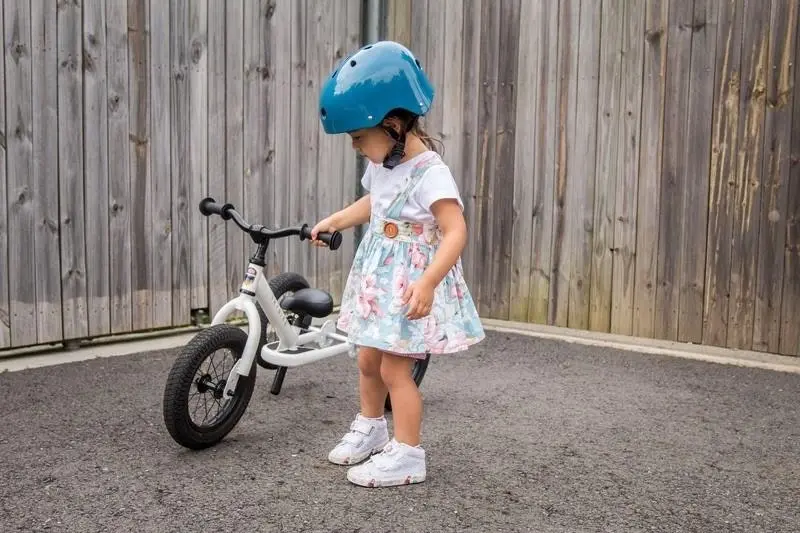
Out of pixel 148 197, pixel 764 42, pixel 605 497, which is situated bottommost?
pixel 605 497

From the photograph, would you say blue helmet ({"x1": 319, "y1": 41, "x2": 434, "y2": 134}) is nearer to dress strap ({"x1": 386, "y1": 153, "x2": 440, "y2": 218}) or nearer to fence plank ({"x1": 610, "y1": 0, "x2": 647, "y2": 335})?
dress strap ({"x1": 386, "y1": 153, "x2": 440, "y2": 218})

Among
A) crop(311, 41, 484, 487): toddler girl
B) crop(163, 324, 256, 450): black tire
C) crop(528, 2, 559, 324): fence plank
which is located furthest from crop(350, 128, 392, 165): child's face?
crop(528, 2, 559, 324): fence plank

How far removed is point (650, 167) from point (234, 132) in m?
2.50

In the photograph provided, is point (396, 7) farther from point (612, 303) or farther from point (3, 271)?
point (3, 271)

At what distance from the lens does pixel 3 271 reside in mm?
4348

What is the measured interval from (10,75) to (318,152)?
210cm

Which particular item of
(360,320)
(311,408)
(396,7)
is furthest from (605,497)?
(396,7)

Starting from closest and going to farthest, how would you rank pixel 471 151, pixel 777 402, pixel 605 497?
pixel 605 497 → pixel 777 402 → pixel 471 151

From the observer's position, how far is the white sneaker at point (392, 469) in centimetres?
290

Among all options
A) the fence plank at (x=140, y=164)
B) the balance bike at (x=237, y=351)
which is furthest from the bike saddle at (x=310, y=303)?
the fence plank at (x=140, y=164)

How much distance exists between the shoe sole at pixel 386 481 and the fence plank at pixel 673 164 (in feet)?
8.95

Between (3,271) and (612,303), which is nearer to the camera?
(3,271)

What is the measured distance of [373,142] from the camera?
9.49 ft

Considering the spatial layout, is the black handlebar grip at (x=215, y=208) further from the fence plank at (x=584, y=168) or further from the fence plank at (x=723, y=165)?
the fence plank at (x=723, y=165)
